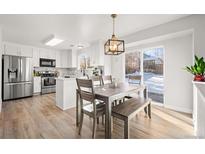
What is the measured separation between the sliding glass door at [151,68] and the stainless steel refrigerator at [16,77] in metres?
4.27

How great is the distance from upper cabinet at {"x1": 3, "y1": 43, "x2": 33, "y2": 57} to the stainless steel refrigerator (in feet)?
1.55

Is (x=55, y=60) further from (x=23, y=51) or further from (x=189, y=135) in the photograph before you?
(x=189, y=135)

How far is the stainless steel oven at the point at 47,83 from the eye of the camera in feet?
18.3

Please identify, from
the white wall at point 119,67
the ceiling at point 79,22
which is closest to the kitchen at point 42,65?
the white wall at point 119,67

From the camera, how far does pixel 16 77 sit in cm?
457

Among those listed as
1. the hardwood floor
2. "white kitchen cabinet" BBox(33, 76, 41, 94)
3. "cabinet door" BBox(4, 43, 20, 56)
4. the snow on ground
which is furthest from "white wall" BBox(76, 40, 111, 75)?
"cabinet door" BBox(4, 43, 20, 56)

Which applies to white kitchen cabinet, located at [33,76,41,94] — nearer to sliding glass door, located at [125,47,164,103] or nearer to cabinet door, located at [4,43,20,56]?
cabinet door, located at [4,43,20,56]

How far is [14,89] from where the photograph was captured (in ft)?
14.8

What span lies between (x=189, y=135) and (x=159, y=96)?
194 centimetres

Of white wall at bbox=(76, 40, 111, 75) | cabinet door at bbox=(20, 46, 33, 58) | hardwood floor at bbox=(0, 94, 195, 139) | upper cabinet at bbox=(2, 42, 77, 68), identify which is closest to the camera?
hardwood floor at bbox=(0, 94, 195, 139)

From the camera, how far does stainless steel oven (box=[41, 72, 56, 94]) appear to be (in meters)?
5.58

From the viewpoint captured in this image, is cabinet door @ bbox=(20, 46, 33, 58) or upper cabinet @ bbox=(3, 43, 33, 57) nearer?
upper cabinet @ bbox=(3, 43, 33, 57)

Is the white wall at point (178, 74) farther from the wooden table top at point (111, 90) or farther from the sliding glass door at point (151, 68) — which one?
the wooden table top at point (111, 90)
